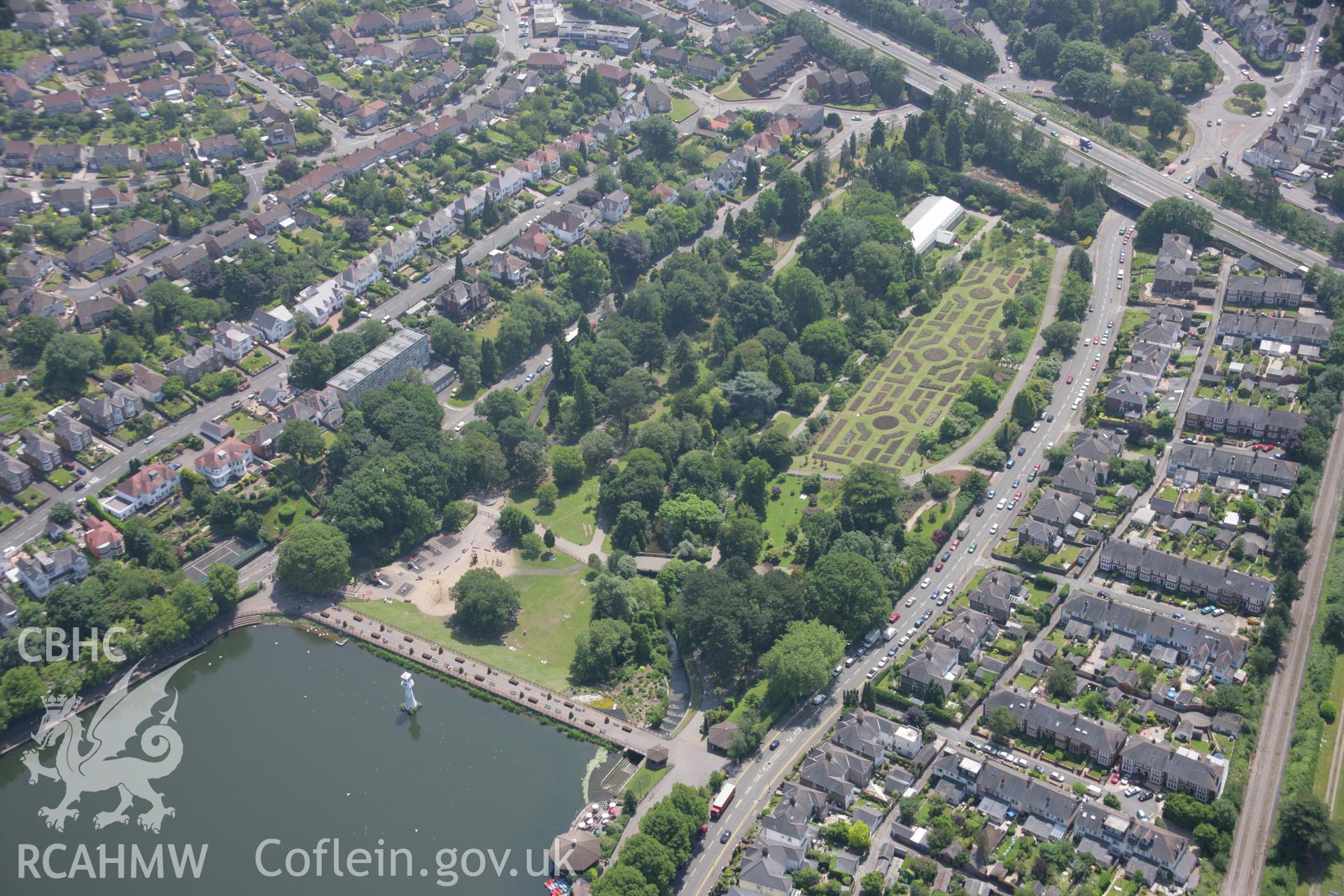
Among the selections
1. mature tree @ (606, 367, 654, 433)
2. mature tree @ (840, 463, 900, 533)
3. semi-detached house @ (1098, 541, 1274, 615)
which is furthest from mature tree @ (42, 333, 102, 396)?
semi-detached house @ (1098, 541, 1274, 615)

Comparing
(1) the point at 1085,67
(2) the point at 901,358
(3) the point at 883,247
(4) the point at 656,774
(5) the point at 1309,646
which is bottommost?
(4) the point at 656,774

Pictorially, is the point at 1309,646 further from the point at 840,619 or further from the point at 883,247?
the point at 883,247

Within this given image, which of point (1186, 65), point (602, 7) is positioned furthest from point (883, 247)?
point (602, 7)

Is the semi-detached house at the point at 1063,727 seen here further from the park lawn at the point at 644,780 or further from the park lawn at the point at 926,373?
the park lawn at the point at 926,373

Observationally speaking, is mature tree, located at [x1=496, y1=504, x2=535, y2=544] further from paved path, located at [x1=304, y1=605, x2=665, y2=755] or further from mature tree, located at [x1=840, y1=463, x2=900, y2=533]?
mature tree, located at [x1=840, y1=463, x2=900, y2=533]

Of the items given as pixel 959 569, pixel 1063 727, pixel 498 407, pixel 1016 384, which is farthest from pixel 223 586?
pixel 1016 384

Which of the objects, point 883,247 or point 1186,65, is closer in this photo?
point 883,247

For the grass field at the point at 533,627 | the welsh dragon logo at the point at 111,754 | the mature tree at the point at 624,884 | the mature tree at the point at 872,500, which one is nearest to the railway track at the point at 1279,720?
the mature tree at the point at 872,500
